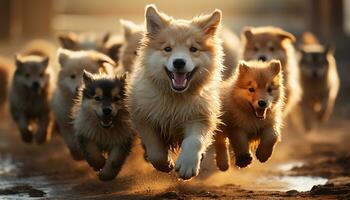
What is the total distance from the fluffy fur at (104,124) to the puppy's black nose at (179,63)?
3.66 feet

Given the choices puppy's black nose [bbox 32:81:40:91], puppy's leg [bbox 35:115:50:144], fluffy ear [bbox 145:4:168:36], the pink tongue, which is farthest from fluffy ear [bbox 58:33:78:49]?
the pink tongue

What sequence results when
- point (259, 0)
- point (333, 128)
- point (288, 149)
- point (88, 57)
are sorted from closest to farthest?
1. point (88, 57)
2. point (288, 149)
3. point (333, 128)
4. point (259, 0)

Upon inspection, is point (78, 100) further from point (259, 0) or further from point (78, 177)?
point (259, 0)

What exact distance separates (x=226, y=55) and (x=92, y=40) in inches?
106

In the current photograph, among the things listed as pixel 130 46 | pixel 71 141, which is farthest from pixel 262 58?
pixel 71 141

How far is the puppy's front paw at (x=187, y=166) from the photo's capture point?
730cm

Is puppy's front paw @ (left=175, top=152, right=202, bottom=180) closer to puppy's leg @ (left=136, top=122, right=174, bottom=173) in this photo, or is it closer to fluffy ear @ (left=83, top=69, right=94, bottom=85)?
puppy's leg @ (left=136, top=122, right=174, bottom=173)

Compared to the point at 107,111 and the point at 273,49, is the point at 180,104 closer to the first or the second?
the point at 107,111

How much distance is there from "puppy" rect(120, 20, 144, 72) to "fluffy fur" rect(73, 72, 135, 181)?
1146 mm

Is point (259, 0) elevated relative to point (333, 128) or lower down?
elevated

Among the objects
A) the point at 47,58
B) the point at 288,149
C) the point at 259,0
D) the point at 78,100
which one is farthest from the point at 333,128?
the point at 259,0

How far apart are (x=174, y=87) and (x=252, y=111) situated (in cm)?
89

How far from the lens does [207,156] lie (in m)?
9.56

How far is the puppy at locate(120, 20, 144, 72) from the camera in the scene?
9.87 meters
